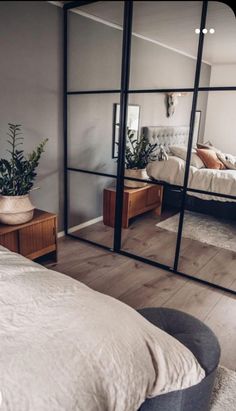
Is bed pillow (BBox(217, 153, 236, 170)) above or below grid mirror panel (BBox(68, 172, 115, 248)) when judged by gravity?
above

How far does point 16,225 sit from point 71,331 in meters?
1.56

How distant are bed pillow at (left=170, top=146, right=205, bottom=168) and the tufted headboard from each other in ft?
0.13

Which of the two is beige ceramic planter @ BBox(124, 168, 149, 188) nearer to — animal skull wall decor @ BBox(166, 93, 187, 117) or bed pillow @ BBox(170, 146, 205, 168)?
bed pillow @ BBox(170, 146, 205, 168)

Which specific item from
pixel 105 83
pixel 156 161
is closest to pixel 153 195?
pixel 156 161

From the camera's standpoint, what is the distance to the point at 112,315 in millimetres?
993

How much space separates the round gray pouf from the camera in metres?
1.04

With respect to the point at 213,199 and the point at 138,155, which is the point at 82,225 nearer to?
the point at 138,155

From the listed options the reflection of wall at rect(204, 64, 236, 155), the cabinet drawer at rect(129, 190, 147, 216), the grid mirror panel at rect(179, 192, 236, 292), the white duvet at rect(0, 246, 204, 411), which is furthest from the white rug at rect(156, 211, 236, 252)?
the white duvet at rect(0, 246, 204, 411)

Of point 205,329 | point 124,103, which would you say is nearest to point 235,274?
point 205,329


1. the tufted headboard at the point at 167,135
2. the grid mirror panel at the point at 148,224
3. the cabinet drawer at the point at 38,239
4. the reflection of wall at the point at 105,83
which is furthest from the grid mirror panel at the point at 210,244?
the cabinet drawer at the point at 38,239

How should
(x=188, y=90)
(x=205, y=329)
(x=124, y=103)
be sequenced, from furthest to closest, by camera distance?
(x=124, y=103), (x=188, y=90), (x=205, y=329)

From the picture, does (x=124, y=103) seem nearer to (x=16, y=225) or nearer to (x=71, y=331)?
(x=16, y=225)

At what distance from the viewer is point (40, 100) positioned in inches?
105

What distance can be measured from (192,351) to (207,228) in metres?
1.94
